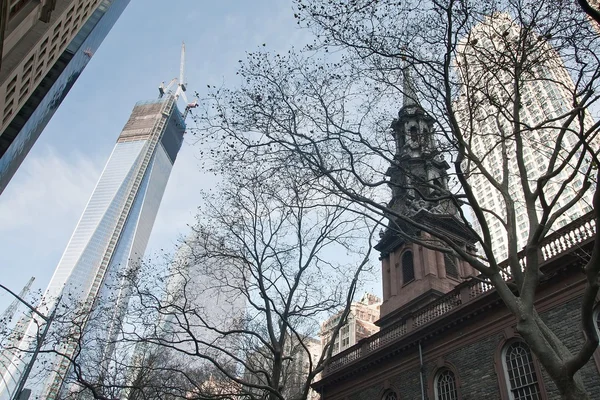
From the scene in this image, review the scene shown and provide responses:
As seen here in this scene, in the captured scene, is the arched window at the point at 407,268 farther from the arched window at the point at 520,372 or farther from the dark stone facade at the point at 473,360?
the arched window at the point at 520,372

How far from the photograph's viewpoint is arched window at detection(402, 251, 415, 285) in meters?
28.8

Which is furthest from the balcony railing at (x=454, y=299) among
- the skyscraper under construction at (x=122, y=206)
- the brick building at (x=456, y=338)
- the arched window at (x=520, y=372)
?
the skyscraper under construction at (x=122, y=206)

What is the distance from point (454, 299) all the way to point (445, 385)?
3323 mm

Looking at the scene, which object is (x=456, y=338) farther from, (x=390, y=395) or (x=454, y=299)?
(x=390, y=395)

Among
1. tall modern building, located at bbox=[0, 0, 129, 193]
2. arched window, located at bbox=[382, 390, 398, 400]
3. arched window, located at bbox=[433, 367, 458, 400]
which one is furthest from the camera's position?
arched window, located at bbox=[382, 390, 398, 400]

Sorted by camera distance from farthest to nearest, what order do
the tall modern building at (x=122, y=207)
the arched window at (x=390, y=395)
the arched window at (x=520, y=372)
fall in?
1. the tall modern building at (x=122, y=207)
2. the arched window at (x=390, y=395)
3. the arched window at (x=520, y=372)

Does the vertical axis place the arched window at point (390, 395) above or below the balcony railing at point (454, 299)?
below

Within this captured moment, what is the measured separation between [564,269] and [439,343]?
603 centimetres

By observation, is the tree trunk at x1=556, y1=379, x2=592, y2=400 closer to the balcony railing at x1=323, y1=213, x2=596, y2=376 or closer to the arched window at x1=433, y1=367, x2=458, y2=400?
the balcony railing at x1=323, y1=213, x2=596, y2=376

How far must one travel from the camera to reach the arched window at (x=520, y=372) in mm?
14344

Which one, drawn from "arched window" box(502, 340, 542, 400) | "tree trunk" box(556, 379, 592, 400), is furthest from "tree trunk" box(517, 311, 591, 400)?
"arched window" box(502, 340, 542, 400)

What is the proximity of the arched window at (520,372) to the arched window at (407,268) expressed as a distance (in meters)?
12.6

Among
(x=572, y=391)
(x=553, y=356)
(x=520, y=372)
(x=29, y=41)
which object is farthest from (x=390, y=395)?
(x=29, y=41)

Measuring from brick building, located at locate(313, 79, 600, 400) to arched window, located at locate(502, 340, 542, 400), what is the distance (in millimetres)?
30
